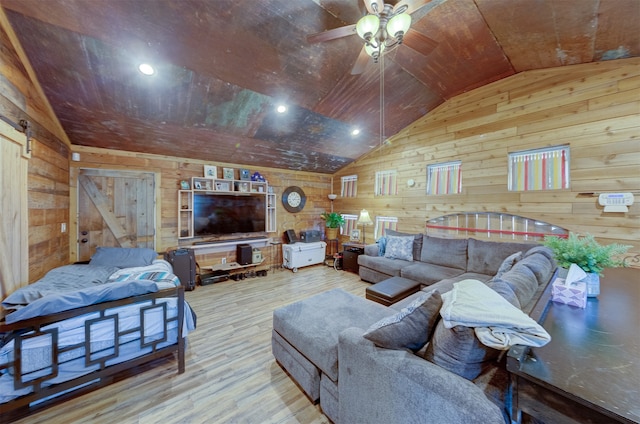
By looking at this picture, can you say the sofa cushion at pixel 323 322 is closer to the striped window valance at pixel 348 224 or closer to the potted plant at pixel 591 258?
the potted plant at pixel 591 258

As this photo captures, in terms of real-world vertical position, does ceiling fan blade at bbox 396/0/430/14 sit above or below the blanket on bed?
above

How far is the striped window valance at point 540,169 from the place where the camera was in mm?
3047

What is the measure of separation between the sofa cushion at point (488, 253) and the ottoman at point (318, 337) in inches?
84.7

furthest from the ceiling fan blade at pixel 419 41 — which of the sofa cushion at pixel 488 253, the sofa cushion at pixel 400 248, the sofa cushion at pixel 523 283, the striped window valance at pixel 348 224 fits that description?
the striped window valance at pixel 348 224

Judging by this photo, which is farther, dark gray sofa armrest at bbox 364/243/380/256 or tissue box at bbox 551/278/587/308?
dark gray sofa armrest at bbox 364/243/380/256

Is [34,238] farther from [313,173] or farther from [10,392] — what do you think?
[313,173]

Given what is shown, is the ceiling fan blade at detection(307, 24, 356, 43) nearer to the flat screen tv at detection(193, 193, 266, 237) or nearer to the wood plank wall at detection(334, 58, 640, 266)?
the wood plank wall at detection(334, 58, 640, 266)

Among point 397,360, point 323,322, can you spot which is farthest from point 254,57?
point 397,360

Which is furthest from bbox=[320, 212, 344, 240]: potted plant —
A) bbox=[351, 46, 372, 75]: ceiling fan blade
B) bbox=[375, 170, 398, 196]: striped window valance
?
bbox=[351, 46, 372, 75]: ceiling fan blade

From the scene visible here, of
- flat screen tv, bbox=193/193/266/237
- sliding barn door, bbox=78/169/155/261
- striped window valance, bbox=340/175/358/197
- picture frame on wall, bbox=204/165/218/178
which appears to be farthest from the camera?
striped window valance, bbox=340/175/358/197

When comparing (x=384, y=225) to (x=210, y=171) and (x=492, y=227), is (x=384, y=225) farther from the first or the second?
(x=210, y=171)

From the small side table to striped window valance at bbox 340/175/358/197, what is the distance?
57.0 inches

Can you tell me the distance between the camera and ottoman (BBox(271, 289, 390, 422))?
1.54 m

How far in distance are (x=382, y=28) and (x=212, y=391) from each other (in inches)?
132
